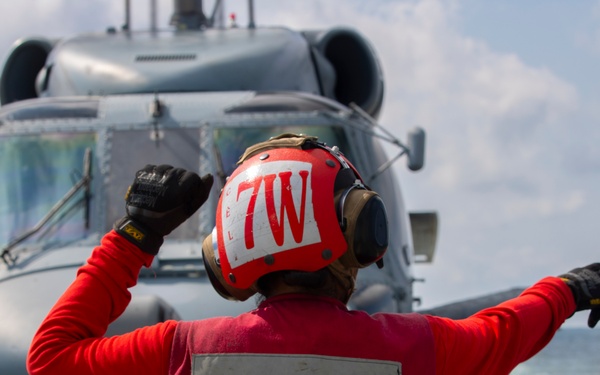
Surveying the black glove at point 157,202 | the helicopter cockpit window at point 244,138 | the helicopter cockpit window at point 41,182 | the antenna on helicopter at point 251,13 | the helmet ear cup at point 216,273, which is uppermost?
the black glove at point 157,202

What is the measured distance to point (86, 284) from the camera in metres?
2.46

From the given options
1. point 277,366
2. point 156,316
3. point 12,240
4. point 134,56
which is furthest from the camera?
point 134,56

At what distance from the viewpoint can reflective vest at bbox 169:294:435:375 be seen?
92.4 inches

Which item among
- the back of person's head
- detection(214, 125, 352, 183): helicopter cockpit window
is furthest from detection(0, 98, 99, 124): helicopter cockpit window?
the back of person's head

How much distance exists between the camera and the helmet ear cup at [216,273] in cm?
251

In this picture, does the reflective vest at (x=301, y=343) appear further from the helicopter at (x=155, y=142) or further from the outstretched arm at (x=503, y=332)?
the helicopter at (x=155, y=142)

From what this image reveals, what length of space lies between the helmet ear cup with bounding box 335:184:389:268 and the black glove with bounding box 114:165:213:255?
331 millimetres

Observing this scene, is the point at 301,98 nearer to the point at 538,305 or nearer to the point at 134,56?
the point at 134,56

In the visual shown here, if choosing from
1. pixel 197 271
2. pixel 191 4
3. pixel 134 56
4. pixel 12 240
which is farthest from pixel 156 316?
pixel 191 4

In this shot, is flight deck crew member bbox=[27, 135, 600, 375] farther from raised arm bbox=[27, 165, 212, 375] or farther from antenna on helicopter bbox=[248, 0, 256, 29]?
antenna on helicopter bbox=[248, 0, 256, 29]

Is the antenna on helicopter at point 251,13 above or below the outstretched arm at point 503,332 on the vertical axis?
below

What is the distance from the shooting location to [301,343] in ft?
7.70

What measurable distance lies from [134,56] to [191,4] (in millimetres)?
1637

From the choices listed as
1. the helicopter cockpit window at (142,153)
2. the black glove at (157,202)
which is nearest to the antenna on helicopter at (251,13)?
the helicopter cockpit window at (142,153)
